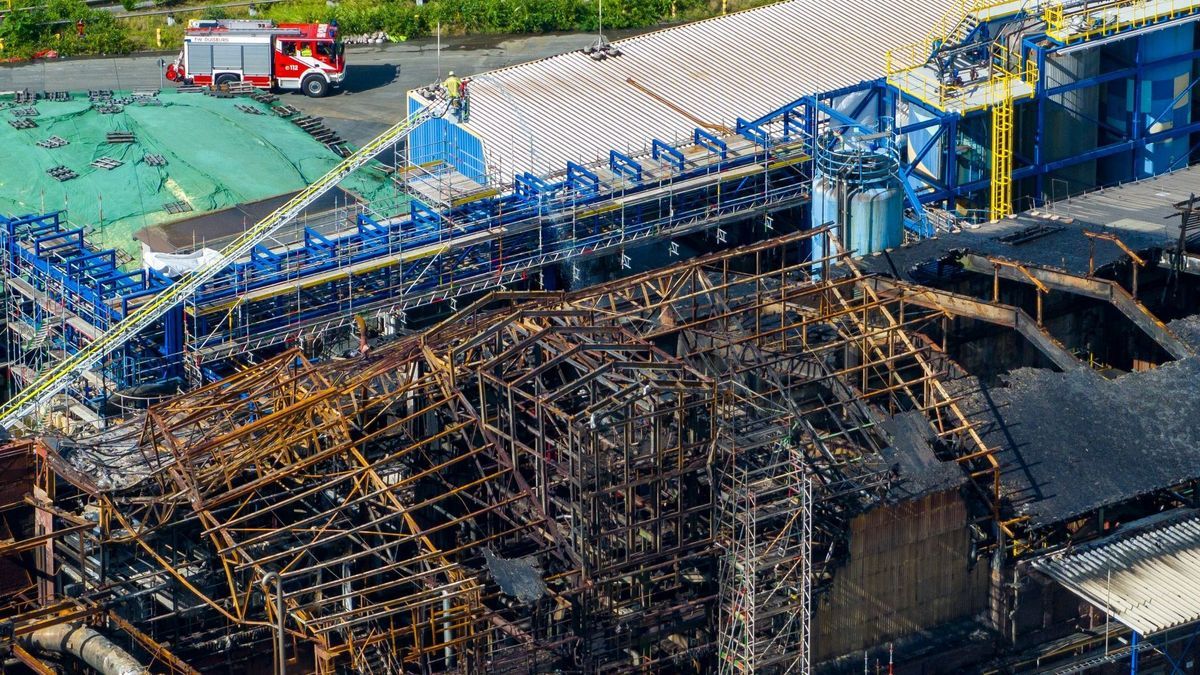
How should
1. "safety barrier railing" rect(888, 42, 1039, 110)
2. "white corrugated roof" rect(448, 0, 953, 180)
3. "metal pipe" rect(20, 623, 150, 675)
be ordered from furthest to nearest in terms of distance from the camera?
"white corrugated roof" rect(448, 0, 953, 180)
"safety barrier railing" rect(888, 42, 1039, 110)
"metal pipe" rect(20, 623, 150, 675)

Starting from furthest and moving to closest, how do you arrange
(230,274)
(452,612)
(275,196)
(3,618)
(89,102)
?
(89,102) → (275,196) → (230,274) → (3,618) → (452,612)

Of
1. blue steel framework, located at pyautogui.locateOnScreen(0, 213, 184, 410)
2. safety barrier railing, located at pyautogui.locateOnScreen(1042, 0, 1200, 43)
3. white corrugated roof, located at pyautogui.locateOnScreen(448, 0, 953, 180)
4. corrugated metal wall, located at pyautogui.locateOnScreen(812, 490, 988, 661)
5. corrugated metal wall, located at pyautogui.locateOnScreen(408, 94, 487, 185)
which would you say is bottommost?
corrugated metal wall, located at pyautogui.locateOnScreen(812, 490, 988, 661)

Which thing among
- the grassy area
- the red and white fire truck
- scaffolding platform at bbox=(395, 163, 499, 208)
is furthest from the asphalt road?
scaffolding platform at bbox=(395, 163, 499, 208)

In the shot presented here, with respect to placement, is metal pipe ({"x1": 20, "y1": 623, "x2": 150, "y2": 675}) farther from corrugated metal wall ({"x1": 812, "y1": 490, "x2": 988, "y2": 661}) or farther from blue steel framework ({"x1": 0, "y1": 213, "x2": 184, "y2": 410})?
corrugated metal wall ({"x1": 812, "y1": 490, "x2": 988, "y2": 661})

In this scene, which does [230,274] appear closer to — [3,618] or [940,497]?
[3,618]

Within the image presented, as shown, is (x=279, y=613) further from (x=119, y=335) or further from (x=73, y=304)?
(x=73, y=304)

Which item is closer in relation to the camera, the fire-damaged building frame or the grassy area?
the fire-damaged building frame

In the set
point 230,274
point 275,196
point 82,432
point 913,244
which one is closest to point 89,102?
point 275,196
